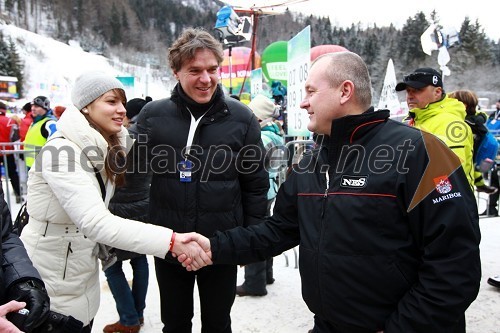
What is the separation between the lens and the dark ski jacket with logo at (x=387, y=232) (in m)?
1.24

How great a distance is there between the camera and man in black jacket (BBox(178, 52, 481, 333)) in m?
1.25

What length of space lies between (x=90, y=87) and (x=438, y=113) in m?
2.45

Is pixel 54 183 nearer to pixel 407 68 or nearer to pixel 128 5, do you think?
pixel 407 68

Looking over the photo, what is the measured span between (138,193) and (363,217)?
6.45 feet

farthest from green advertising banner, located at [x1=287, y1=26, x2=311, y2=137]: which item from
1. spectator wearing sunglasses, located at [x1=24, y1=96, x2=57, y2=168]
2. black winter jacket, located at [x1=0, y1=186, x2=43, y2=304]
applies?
spectator wearing sunglasses, located at [x1=24, y1=96, x2=57, y2=168]

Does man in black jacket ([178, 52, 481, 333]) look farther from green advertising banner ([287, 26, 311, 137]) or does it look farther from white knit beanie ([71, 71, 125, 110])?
green advertising banner ([287, 26, 311, 137])

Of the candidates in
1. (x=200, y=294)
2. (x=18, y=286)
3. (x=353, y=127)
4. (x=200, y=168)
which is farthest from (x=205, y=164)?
(x=18, y=286)

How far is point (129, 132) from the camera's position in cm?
237

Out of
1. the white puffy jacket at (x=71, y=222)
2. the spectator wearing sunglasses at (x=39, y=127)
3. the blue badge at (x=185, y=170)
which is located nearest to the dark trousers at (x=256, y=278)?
the blue badge at (x=185, y=170)

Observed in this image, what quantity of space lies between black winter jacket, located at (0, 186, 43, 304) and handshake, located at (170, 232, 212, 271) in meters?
0.61

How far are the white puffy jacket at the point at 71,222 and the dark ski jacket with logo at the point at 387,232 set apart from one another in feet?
2.75

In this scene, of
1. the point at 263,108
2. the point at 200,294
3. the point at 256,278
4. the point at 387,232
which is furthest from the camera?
the point at 263,108

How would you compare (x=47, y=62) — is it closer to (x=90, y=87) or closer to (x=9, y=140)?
(x=9, y=140)

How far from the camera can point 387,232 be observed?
1345 mm
